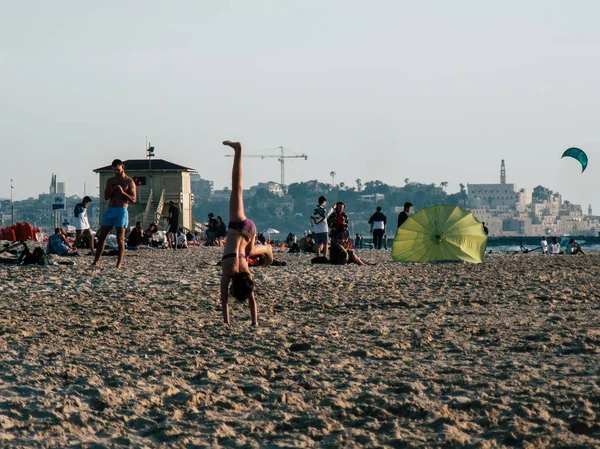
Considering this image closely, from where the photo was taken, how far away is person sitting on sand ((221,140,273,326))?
7895 millimetres

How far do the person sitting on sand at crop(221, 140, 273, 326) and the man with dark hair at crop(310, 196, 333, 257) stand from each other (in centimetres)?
845

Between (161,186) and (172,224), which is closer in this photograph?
(172,224)

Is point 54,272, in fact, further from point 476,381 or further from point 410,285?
point 476,381

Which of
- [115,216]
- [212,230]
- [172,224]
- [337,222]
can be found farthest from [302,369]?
[212,230]

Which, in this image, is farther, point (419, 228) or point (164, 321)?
point (419, 228)

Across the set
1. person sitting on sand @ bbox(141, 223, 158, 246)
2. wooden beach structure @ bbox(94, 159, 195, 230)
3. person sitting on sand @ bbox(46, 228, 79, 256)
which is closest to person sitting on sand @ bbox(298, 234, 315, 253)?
person sitting on sand @ bbox(141, 223, 158, 246)

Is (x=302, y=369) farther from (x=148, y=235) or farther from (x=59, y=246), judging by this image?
(x=148, y=235)

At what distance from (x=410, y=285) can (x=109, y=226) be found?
157 inches

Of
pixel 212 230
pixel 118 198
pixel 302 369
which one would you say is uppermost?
pixel 118 198

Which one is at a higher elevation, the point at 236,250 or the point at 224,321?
the point at 236,250

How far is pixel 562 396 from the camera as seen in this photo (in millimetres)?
5176

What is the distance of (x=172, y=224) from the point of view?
25422 mm

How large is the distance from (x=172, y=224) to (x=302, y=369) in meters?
19.5

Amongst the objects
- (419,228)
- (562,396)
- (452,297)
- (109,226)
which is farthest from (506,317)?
(419,228)
